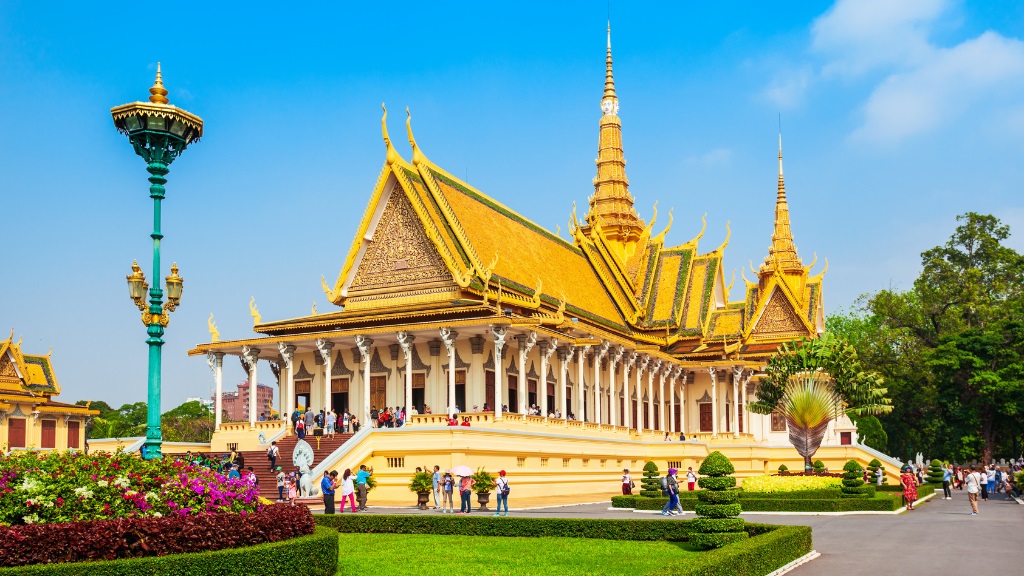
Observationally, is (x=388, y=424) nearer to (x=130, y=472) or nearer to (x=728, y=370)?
(x=130, y=472)

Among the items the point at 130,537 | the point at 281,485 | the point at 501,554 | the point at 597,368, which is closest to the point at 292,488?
the point at 281,485

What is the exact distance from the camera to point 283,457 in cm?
3055

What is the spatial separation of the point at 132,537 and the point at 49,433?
46.6m

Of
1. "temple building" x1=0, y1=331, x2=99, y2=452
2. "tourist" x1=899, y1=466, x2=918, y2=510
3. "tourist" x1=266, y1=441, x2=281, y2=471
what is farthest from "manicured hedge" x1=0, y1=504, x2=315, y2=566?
"temple building" x1=0, y1=331, x2=99, y2=452

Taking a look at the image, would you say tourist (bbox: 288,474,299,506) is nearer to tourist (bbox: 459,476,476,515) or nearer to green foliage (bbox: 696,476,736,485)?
tourist (bbox: 459,476,476,515)

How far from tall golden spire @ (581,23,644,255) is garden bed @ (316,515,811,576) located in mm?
→ 34917

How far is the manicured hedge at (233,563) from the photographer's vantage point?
1031 cm

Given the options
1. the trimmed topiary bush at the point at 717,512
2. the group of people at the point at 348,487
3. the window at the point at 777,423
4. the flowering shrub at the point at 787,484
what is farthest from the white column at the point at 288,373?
the window at the point at 777,423

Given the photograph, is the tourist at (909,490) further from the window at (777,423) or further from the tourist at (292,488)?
the window at (777,423)

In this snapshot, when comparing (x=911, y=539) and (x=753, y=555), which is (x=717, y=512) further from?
(x=911, y=539)

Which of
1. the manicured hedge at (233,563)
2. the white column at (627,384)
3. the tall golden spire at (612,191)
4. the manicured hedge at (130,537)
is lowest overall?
Answer: the manicured hedge at (233,563)

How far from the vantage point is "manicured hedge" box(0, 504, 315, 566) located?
10508 mm

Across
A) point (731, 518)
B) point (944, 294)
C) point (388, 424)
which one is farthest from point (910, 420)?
point (731, 518)

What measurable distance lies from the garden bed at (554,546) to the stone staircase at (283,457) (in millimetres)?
8397
